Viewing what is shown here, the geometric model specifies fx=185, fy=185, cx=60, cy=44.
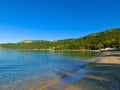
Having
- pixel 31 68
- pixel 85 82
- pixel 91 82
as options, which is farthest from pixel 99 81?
pixel 31 68

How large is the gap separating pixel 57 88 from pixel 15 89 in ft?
9.91

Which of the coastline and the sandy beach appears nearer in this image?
the coastline

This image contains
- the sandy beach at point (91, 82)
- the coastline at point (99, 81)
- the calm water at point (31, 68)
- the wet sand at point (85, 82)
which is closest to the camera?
the coastline at point (99, 81)

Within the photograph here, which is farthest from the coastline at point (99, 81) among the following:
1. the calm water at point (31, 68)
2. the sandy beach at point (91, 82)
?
the calm water at point (31, 68)

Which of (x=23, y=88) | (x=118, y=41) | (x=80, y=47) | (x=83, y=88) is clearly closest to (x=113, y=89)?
(x=83, y=88)

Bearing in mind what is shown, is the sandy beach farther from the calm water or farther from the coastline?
the calm water

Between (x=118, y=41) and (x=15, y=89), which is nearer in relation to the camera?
(x=15, y=89)

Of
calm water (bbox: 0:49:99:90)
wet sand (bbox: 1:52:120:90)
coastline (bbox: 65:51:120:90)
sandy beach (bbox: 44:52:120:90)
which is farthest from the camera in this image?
calm water (bbox: 0:49:99:90)

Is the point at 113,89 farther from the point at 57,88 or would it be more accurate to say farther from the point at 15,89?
the point at 15,89

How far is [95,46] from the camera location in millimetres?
180625

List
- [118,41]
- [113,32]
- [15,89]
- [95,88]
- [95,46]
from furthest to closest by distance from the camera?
[113,32], [95,46], [118,41], [15,89], [95,88]

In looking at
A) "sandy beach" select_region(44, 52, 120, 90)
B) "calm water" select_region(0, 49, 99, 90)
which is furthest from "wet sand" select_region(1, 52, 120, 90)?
"calm water" select_region(0, 49, 99, 90)

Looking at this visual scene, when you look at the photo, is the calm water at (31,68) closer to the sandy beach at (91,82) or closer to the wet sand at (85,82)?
the wet sand at (85,82)

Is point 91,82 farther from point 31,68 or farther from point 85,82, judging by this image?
point 31,68
